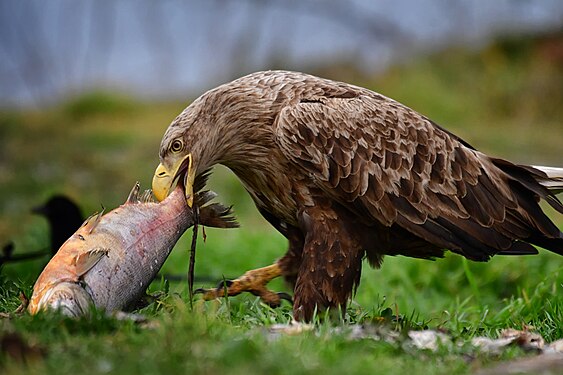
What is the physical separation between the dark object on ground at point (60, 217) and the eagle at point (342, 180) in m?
1.44

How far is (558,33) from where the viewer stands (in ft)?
66.8

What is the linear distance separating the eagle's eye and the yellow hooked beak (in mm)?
67

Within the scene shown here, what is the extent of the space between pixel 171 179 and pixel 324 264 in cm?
96

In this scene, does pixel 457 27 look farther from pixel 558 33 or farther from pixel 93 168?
pixel 93 168

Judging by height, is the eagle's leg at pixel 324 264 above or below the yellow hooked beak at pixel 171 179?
below

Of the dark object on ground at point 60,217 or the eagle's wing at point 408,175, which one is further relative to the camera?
the dark object on ground at point 60,217

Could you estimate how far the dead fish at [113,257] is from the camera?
12.4 ft

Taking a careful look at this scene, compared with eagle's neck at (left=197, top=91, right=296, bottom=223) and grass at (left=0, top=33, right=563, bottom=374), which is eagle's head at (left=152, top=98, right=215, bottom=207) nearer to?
eagle's neck at (left=197, top=91, right=296, bottom=223)

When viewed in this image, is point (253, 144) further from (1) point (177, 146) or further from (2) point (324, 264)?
(2) point (324, 264)

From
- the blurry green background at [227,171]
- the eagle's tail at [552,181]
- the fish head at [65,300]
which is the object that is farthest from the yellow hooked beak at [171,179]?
the blurry green background at [227,171]

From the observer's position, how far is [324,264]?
477 centimetres

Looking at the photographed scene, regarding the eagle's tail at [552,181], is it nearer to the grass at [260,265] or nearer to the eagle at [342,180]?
the eagle at [342,180]

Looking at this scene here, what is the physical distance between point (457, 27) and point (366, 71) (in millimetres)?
2479

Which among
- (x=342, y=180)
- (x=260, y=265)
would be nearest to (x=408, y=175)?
(x=342, y=180)
